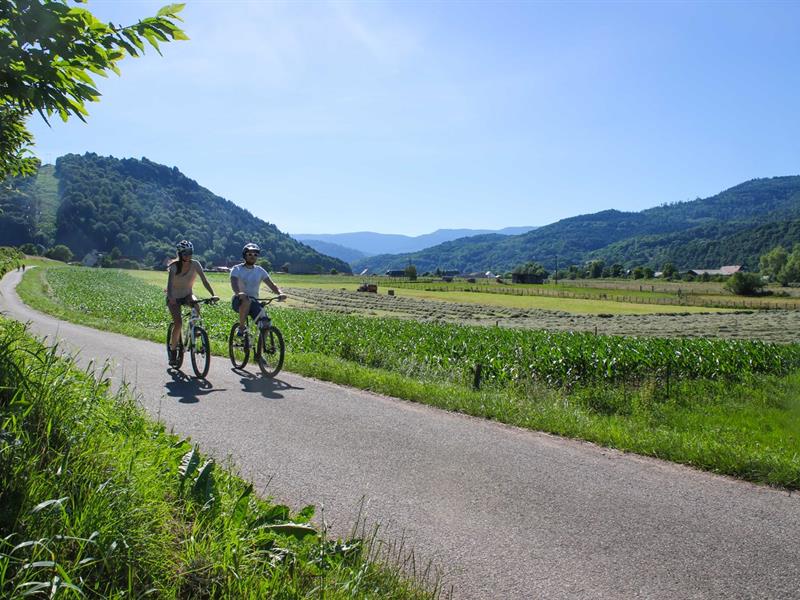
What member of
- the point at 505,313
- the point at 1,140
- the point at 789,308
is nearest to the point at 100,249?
the point at 505,313

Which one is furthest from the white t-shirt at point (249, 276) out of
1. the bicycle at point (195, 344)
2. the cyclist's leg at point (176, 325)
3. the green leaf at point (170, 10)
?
the green leaf at point (170, 10)

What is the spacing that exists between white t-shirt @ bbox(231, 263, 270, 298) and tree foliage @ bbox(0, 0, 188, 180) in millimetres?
6730

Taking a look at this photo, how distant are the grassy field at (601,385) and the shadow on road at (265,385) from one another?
0.85 m

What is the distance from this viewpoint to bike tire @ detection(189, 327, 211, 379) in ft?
29.9

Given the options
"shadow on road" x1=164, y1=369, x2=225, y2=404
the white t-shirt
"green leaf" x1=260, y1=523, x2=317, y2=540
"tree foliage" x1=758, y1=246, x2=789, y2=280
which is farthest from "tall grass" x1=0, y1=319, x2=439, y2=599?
"tree foliage" x1=758, y1=246, x2=789, y2=280

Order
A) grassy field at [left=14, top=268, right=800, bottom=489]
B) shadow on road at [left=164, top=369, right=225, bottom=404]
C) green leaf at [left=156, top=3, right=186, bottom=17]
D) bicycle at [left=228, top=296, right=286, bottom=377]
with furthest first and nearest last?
bicycle at [left=228, top=296, right=286, bottom=377] → shadow on road at [left=164, top=369, right=225, bottom=404] → grassy field at [left=14, top=268, right=800, bottom=489] → green leaf at [left=156, top=3, right=186, bottom=17]

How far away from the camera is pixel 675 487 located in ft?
15.6

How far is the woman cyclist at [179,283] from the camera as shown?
31.7 ft

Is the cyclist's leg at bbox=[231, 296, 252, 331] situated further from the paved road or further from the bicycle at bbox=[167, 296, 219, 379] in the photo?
the paved road

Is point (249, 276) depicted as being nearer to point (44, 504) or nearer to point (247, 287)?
point (247, 287)

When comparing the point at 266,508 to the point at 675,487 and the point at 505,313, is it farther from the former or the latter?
the point at 505,313

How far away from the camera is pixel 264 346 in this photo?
9.83 meters

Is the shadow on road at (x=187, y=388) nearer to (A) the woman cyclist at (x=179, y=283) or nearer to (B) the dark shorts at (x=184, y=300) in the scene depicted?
(A) the woman cyclist at (x=179, y=283)

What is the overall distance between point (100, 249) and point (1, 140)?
159686 mm
